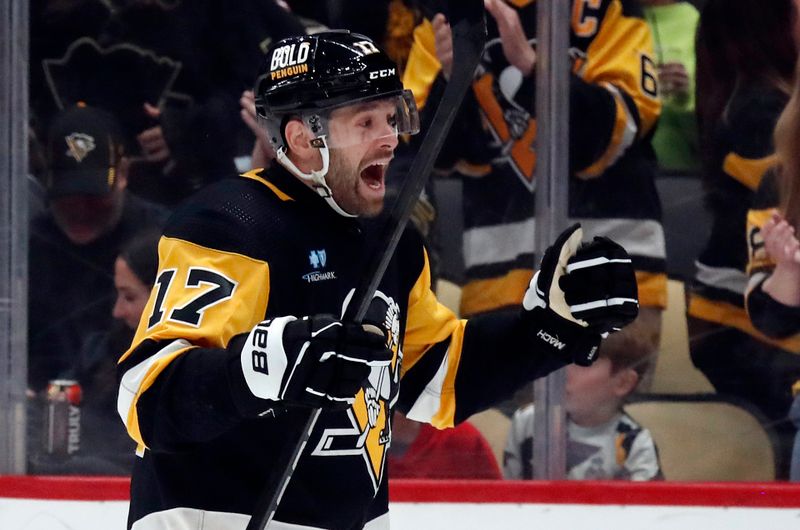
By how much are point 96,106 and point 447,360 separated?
1543 mm

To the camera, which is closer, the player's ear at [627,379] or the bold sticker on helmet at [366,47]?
the bold sticker on helmet at [366,47]

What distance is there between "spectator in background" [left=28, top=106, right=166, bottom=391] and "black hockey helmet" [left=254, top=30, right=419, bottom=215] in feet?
4.66

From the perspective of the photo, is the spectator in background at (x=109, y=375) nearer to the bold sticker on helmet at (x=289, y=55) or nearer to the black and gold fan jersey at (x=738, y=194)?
the black and gold fan jersey at (x=738, y=194)

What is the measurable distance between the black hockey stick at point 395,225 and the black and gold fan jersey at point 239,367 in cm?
3

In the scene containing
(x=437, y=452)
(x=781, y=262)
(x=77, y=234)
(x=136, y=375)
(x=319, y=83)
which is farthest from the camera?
(x=77, y=234)

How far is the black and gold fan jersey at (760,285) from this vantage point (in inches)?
117

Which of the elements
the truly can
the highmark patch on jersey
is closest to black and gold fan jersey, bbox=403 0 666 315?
the truly can

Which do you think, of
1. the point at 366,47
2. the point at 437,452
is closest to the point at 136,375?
the point at 366,47

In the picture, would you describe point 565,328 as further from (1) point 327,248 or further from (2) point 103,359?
(2) point 103,359

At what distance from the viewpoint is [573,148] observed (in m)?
3.03

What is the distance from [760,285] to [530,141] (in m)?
0.61

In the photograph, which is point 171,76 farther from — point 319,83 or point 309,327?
point 309,327

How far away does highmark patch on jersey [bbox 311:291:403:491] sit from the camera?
70.7 inches

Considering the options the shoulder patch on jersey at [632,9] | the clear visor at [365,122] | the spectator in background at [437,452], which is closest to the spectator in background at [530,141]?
the shoulder patch on jersey at [632,9]
